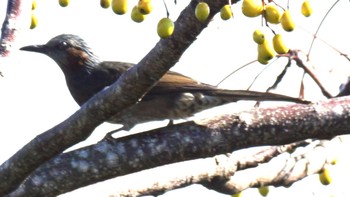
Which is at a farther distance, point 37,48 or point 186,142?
point 37,48

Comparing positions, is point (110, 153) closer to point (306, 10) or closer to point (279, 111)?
point (279, 111)

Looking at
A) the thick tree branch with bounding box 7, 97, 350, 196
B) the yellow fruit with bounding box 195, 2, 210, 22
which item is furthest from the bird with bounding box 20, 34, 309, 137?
the yellow fruit with bounding box 195, 2, 210, 22

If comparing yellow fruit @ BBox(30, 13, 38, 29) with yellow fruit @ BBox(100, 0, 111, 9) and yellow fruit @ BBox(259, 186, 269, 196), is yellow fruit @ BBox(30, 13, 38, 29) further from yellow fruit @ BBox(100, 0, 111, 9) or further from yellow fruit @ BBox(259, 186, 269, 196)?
yellow fruit @ BBox(259, 186, 269, 196)

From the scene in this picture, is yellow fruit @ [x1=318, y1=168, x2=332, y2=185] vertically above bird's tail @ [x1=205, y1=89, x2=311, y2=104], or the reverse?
bird's tail @ [x1=205, y1=89, x2=311, y2=104]

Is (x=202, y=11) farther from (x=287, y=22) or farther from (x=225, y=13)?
(x=287, y=22)

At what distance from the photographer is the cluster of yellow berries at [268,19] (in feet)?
12.0

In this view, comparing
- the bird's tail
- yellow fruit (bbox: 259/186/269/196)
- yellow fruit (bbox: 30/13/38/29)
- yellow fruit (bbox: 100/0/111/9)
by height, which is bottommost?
yellow fruit (bbox: 259/186/269/196)

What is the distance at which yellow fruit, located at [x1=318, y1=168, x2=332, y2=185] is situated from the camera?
5523mm

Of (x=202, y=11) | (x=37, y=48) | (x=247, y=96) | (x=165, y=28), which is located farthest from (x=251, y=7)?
(x=37, y=48)

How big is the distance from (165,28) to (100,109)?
63cm

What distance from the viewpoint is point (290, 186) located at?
5.70 metres

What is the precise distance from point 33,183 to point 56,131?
0.34 metres

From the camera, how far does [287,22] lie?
385 cm

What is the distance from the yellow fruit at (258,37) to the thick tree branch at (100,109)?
12.3 inches
